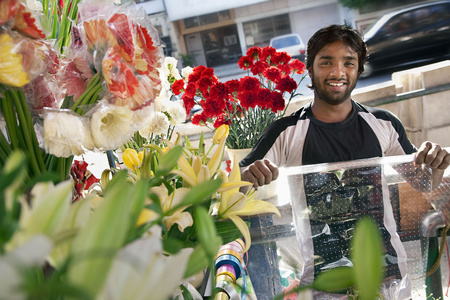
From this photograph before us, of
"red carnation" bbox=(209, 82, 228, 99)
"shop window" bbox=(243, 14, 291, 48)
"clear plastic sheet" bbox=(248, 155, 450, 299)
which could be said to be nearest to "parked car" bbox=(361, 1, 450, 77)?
"shop window" bbox=(243, 14, 291, 48)

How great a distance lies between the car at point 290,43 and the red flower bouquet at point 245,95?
136 inches

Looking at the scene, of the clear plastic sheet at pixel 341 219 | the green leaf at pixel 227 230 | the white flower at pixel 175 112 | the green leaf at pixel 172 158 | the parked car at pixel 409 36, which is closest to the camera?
the green leaf at pixel 172 158

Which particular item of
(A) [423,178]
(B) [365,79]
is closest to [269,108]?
(A) [423,178]

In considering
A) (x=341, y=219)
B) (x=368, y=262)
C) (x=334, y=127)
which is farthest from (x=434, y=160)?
(x=368, y=262)

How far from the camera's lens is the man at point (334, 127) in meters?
1.31

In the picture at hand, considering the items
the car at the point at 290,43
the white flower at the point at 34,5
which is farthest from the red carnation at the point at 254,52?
the car at the point at 290,43

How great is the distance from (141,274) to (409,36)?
16.5 feet

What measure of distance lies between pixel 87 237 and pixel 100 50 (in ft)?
1.17

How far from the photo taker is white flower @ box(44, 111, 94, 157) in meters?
0.45

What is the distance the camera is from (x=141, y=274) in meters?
0.19

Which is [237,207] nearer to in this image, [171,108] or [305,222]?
[305,222]

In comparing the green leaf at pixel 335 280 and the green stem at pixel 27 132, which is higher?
the green stem at pixel 27 132

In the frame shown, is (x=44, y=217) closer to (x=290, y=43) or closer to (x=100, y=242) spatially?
(x=100, y=242)

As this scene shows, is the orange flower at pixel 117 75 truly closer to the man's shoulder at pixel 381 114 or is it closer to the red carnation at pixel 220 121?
the red carnation at pixel 220 121
